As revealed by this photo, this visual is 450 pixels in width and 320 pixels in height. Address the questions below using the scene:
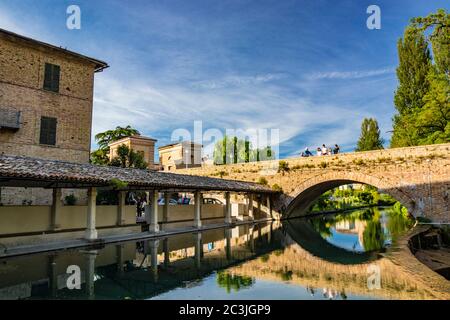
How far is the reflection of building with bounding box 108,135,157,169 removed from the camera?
39.8 meters

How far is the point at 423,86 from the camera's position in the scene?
105ft

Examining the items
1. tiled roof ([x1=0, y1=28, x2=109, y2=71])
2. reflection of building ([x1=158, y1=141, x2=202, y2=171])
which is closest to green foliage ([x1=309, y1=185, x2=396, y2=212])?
reflection of building ([x1=158, y1=141, x2=202, y2=171])

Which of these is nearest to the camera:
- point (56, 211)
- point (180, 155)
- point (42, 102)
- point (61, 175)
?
point (61, 175)

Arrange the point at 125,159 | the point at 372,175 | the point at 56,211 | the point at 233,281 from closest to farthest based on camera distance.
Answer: the point at 233,281 < the point at 56,211 < the point at 372,175 < the point at 125,159

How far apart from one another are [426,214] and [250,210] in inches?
471

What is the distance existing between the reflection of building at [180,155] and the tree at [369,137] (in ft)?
80.9

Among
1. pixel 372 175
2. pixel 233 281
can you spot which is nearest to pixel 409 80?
pixel 372 175

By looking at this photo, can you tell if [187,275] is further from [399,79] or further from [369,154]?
[399,79]

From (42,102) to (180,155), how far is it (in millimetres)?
27953

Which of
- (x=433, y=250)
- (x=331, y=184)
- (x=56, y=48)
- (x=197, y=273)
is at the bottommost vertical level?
(x=433, y=250)

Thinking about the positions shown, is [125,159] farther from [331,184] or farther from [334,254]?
[334,254]

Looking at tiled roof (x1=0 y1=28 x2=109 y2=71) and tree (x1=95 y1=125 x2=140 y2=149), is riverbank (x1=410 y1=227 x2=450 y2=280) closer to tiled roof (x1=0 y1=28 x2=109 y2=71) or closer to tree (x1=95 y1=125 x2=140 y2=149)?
tiled roof (x1=0 y1=28 x2=109 y2=71)

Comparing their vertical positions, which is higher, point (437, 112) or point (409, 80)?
point (409, 80)
